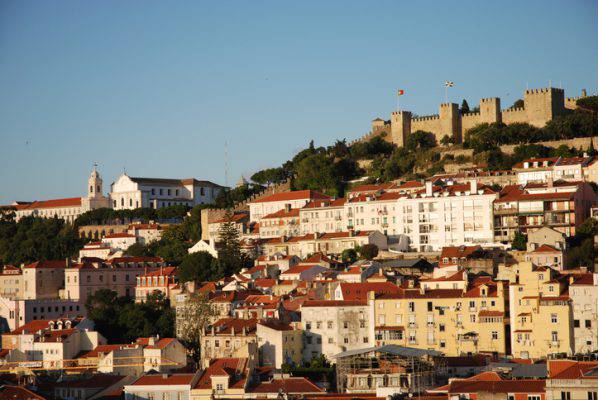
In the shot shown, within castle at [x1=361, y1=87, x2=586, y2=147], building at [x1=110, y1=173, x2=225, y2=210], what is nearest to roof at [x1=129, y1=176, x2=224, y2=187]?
building at [x1=110, y1=173, x2=225, y2=210]

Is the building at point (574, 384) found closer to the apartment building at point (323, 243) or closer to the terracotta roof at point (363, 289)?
the terracotta roof at point (363, 289)

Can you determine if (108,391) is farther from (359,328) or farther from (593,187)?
(593,187)

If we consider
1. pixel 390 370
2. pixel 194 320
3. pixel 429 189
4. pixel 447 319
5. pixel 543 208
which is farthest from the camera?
pixel 429 189

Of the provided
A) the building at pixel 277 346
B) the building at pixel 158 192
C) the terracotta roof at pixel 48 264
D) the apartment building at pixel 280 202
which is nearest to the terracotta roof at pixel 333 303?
the building at pixel 277 346

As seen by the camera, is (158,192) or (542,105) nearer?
(542,105)

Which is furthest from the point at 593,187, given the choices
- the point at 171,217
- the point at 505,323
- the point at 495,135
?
Answer: the point at 171,217

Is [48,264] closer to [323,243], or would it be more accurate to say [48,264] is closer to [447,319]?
[323,243]

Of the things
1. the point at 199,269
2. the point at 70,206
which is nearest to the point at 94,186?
the point at 70,206
